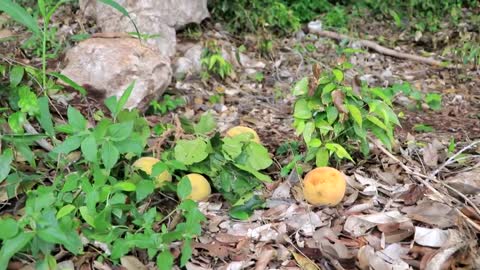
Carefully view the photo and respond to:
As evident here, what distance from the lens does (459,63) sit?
3871 millimetres

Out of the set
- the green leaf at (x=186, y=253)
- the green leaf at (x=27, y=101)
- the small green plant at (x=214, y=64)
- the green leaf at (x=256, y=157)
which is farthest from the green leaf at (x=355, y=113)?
the small green plant at (x=214, y=64)

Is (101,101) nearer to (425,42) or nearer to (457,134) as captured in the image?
(457,134)

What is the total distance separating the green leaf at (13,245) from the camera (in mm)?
1323

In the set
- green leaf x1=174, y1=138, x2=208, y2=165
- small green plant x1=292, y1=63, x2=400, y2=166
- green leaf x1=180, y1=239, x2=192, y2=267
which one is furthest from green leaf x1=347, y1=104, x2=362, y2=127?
green leaf x1=180, y1=239, x2=192, y2=267

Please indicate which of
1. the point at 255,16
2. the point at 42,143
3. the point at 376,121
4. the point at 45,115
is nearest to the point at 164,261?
the point at 45,115

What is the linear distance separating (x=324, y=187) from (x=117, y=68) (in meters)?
1.34

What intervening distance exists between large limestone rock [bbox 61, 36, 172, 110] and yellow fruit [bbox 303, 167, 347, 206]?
1.13 meters

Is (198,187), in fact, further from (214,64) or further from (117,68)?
(214,64)

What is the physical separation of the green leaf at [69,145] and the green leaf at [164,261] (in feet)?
1.31

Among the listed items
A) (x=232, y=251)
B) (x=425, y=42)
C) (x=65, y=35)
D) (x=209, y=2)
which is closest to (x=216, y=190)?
(x=232, y=251)

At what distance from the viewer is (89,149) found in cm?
157

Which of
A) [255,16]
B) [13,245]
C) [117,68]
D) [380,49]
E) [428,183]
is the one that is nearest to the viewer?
[13,245]

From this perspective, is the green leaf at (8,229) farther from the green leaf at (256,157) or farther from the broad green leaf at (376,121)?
the broad green leaf at (376,121)

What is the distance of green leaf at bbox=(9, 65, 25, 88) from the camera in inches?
80.0
